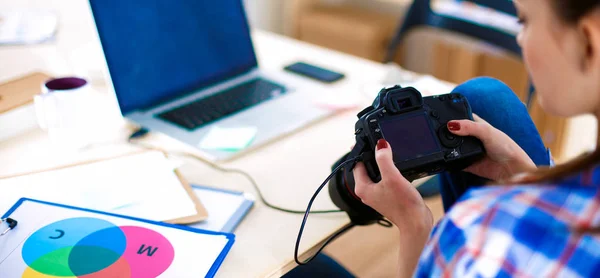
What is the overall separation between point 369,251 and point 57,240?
1.16 meters

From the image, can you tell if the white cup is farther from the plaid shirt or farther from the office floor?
the office floor

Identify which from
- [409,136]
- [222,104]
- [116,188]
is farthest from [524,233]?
[222,104]

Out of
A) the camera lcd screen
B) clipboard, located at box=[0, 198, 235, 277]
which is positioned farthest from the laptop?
the camera lcd screen

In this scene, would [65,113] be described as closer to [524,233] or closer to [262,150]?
[262,150]

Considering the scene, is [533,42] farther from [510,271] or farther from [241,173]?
[241,173]

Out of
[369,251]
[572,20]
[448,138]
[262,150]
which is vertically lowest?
[369,251]

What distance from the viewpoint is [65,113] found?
1.14m

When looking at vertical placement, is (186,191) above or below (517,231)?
below

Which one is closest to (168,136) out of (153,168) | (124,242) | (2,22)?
(153,168)

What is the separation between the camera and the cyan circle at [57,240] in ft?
2.64

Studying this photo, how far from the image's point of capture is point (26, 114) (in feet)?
3.97

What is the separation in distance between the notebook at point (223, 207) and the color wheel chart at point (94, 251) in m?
0.09

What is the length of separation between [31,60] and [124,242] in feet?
2.59

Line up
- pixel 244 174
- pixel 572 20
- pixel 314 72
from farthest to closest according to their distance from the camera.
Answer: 1. pixel 314 72
2. pixel 244 174
3. pixel 572 20
